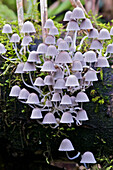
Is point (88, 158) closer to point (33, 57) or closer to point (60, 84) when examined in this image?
point (60, 84)

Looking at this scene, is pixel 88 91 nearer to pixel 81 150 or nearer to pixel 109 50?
pixel 109 50

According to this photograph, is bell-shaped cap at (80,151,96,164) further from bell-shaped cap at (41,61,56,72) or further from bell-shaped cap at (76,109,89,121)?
bell-shaped cap at (41,61,56,72)

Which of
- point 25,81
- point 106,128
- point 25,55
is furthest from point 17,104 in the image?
point 106,128

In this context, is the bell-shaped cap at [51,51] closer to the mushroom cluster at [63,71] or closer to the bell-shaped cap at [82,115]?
the mushroom cluster at [63,71]

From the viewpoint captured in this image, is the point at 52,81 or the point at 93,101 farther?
the point at 93,101

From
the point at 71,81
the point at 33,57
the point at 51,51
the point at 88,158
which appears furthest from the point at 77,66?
the point at 88,158

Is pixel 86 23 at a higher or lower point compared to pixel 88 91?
higher

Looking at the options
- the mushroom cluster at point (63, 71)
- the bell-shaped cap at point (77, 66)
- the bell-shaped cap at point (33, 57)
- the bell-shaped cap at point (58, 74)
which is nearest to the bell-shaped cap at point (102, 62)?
the mushroom cluster at point (63, 71)

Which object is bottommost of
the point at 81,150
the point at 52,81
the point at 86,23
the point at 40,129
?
the point at 81,150

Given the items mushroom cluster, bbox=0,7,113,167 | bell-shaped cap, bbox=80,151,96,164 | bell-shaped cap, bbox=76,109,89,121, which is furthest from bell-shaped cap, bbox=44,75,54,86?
bell-shaped cap, bbox=80,151,96,164

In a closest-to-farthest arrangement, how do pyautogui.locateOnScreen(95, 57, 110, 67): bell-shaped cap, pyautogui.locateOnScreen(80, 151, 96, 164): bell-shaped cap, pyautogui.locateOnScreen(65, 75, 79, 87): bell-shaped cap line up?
pyautogui.locateOnScreen(65, 75, 79, 87): bell-shaped cap
pyautogui.locateOnScreen(95, 57, 110, 67): bell-shaped cap
pyautogui.locateOnScreen(80, 151, 96, 164): bell-shaped cap

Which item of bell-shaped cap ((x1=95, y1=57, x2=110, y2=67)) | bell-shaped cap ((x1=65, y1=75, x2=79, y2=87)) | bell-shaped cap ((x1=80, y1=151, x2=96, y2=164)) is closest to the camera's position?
bell-shaped cap ((x1=65, y1=75, x2=79, y2=87))
